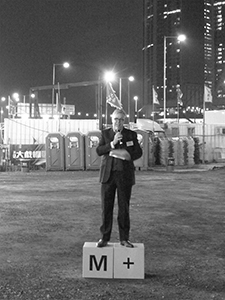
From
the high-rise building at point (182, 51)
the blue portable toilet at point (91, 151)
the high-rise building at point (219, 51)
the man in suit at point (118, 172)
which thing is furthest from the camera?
the high-rise building at point (219, 51)

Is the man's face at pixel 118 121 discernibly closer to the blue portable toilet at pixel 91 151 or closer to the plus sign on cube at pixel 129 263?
the plus sign on cube at pixel 129 263

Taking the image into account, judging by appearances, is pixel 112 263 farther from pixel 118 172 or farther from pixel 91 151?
pixel 91 151

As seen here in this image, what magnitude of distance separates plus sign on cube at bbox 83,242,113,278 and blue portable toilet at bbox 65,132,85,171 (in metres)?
19.1

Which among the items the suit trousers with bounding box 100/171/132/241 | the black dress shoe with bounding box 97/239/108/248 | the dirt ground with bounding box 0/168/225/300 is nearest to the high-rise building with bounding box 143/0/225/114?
the dirt ground with bounding box 0/168/225/300

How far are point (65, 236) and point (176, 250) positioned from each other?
2065 mm

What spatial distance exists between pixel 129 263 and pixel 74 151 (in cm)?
1930

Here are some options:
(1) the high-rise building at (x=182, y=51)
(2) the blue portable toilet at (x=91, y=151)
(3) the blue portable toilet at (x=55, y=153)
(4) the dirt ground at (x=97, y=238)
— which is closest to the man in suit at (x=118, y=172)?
(4) the dirt ground at (x=97, y=238)

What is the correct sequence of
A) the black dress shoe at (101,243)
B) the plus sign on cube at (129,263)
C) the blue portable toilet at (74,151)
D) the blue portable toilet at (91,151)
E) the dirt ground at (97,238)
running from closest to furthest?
the dirt ground at (97,238) → the plus sign on cube at (129,263) → the black dress shoe at (101,243) → the blue portable toilet at (91,151) → the blue portable toilet at (74,151)

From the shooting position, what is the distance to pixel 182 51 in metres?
83.1

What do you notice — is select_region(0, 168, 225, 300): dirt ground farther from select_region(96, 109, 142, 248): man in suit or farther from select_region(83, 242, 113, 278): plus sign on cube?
select_region(96, 109, 142, 248): man in suit

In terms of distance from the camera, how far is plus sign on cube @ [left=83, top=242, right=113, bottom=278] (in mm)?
5336

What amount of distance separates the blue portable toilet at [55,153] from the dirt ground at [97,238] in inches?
397

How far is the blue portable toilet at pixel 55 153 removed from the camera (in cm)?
2458


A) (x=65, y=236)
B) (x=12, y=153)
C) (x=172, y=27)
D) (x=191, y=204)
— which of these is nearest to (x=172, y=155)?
(x=12, y=153)
